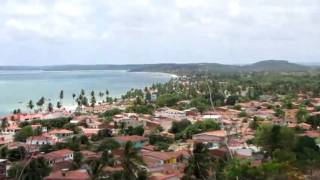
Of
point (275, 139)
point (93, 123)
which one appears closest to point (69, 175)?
point (275, 139)

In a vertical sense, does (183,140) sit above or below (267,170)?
below

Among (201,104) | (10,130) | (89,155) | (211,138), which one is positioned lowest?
(10,130)

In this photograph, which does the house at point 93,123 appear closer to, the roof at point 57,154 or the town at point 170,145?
the town at point 170,145

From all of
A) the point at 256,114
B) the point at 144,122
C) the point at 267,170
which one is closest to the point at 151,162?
the point at 267,170

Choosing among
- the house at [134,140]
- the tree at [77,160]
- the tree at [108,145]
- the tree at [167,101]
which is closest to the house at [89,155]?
the tree at [77,160]

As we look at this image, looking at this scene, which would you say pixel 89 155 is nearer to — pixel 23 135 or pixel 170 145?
pixel 170 145

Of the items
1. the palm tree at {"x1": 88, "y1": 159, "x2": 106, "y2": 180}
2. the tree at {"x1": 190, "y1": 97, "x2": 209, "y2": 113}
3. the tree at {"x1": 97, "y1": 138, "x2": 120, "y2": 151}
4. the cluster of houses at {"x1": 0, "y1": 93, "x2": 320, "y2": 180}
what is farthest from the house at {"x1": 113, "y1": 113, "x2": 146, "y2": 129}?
the palm tree at {"x1": 88, "y1": 159, "x2": 106, "y2": 180}

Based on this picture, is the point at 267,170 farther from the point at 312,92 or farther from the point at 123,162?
the point at 312,92
